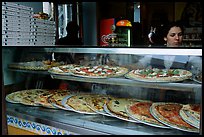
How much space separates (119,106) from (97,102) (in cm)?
22

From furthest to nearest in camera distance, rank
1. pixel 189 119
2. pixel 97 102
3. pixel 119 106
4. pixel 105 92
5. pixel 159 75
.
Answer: pixel 105 92
pixel 97 102
pixel 119 106
pixel 159 75
pixel 189 119

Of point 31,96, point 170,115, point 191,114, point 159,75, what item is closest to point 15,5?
point 31,96

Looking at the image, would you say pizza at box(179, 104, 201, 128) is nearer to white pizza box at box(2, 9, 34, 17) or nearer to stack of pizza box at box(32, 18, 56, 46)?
stack of pizza box at box(32, 18, 56, 46)

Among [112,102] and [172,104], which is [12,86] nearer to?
[112,102]

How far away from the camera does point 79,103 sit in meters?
2.00

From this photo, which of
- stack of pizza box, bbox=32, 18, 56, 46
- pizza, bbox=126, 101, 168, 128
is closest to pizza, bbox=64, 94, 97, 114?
pizza, bbox=126, 101, 168, 128

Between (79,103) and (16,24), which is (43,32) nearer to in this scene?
(16,24)

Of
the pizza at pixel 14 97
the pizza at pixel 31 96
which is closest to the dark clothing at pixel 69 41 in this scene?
the pizza at pixel 31 96

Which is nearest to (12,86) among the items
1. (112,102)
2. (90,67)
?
(90,67)

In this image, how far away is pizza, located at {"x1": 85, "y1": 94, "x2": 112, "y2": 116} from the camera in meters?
1.87

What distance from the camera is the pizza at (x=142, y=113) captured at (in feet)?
5.21

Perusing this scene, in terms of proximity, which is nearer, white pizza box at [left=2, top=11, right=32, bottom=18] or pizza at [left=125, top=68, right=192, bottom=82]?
pizza at [left=125, top=68, right=192, bottom=82]

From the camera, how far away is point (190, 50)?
1.47 m

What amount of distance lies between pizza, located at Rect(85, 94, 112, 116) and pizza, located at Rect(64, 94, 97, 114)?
0.11 ft
